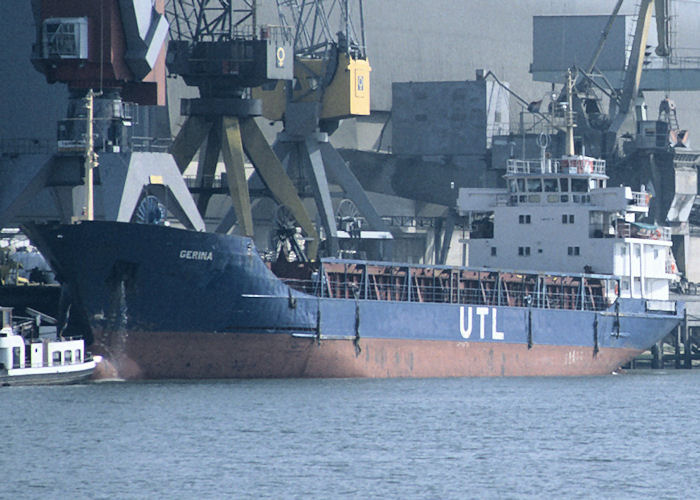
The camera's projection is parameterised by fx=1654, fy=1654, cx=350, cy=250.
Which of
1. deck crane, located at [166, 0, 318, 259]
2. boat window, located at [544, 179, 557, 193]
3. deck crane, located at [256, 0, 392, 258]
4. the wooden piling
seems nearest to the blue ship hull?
boat window, located at [544, 179, 557, 193]

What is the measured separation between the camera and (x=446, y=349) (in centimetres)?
5975

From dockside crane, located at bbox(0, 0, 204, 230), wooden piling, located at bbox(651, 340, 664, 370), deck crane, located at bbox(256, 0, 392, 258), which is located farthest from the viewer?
wooden piling, located at bbox(651, 340, 664, 370)

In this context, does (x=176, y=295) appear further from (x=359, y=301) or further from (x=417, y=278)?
(x=417, y=278)

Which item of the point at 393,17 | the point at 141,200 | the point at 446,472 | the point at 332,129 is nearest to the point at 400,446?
the point at 446,472

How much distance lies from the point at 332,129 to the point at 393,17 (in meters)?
27.0

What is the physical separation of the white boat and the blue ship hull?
4.89 ft

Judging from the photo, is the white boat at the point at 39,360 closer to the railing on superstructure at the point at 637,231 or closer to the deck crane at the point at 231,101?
the deck crane at the point at 231,101

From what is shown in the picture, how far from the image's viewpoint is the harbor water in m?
34.9

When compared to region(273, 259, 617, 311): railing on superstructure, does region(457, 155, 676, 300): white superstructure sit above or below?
above

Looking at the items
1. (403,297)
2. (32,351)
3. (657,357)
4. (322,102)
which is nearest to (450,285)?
(403,297)

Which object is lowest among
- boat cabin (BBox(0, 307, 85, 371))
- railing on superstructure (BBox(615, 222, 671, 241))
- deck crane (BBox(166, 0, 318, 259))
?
boat cabin (BBox(0, 307, 85, 371))

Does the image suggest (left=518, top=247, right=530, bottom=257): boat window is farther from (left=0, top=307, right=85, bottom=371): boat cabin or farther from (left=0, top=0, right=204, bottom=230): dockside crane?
(left=0, top=307, right=85, bottom=371): boat cabin

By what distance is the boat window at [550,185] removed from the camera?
66.1 meters

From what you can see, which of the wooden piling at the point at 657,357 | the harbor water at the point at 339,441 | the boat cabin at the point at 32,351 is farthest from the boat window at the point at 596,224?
the boat cabin at the point at 32,351
